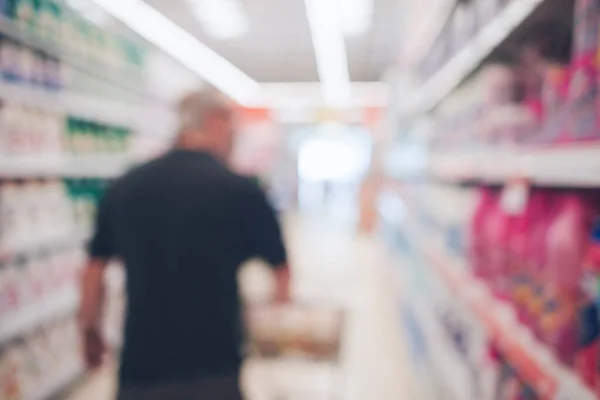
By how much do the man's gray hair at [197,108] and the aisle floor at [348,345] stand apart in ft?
3.13

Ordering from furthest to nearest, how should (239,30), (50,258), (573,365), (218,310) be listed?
(239,30) < (50,258) < (218,310) < (573,365)

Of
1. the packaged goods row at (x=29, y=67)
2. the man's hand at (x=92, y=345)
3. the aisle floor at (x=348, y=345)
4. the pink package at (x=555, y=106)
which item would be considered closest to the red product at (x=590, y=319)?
the pink package at (x=555, y=106)

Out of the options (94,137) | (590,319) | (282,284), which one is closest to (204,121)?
(282,284)

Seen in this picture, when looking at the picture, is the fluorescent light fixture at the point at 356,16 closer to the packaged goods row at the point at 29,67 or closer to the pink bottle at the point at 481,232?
the packaged goods row at the point at 29,67

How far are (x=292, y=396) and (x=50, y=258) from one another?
158cm

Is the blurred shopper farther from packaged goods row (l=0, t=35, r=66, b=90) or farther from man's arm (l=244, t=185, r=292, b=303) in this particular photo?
packaged goods row (l=0, t=35, r=66, b=90)

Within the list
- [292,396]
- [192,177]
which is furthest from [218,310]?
[292,396]

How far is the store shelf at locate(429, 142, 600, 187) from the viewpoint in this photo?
1.15 metres

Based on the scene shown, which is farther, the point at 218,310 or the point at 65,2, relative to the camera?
the point at 65,2

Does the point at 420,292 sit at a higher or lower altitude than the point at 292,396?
higher

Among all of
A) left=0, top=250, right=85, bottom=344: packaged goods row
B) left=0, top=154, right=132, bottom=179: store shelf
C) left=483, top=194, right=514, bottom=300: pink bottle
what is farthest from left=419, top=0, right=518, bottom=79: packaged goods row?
left=0, top=250, right=85, bottom=344: packaged goods row

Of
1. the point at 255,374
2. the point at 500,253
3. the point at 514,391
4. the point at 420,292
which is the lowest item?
the point at 255,374

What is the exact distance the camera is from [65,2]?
12.0 ft

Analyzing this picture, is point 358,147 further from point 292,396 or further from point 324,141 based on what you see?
point 292,396
